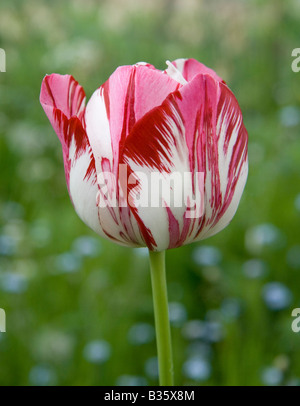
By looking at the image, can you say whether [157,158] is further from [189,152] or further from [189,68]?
[189,68]

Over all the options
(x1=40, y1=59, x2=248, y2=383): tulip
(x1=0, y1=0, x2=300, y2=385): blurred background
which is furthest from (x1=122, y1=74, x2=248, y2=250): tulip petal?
(x1=0, y1=0, x2=300, y2=385): blurred background

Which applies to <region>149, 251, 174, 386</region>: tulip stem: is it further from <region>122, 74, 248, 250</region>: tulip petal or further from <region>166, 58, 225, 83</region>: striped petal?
<region>166, 58, 225, 83</region>: striped petal

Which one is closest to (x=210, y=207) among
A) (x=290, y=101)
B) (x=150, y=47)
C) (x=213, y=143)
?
(x=213, y=143)

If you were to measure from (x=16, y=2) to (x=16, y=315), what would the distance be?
1906 millimetres

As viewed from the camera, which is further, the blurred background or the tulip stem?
the blurred background

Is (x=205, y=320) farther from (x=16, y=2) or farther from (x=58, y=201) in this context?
(x=16, y=2)

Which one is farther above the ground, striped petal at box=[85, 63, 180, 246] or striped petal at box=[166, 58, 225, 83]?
striped petal at box=[166, 58, 225, 83]

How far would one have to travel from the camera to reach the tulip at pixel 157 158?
1.46ft

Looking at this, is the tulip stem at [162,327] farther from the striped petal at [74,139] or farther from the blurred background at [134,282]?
the blurred background at [134,282]

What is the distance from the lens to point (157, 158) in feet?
1.45

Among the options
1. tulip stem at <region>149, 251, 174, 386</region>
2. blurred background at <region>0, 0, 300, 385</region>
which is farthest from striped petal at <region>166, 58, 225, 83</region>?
blurred background at <region>0, 0, 300, 385</region>

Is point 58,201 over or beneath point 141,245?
over

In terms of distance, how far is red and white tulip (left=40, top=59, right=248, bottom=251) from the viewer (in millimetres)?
444
